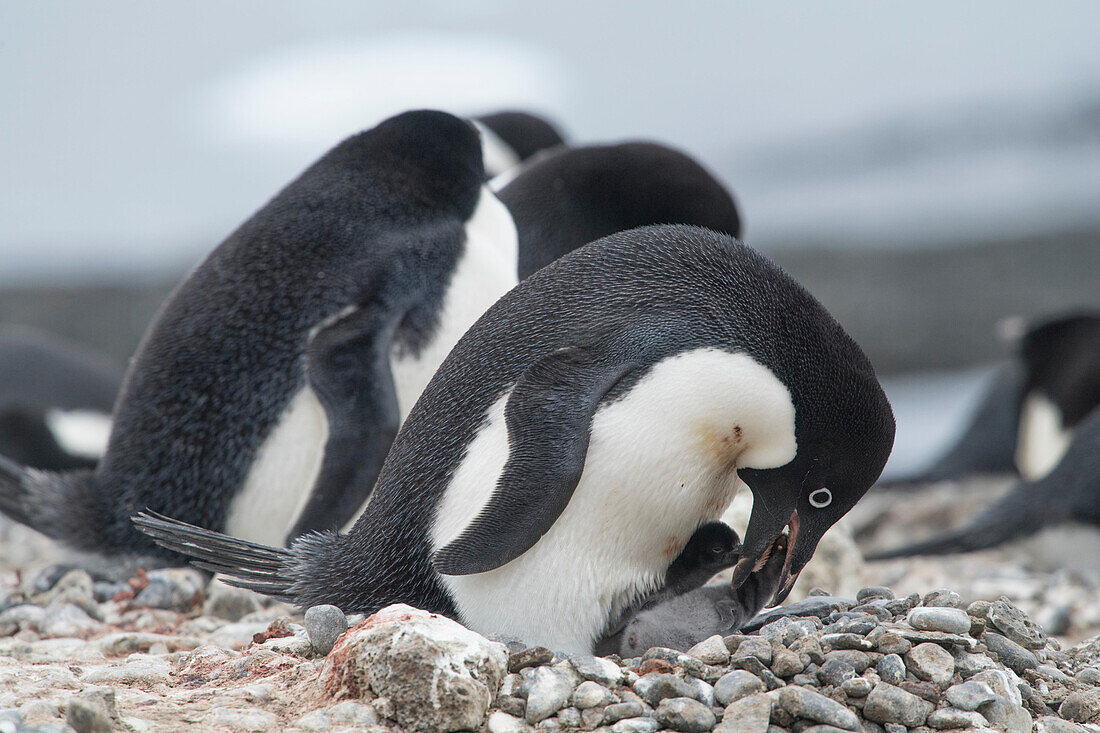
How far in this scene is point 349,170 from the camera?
112 inches

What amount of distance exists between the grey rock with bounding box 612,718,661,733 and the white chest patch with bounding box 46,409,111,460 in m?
3.54

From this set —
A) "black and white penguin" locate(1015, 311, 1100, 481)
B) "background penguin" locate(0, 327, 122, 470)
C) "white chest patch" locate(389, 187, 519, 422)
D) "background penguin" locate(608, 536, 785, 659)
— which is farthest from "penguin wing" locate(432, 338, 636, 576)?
"black and white penguin" locate(1015, 311, 1100, 481)

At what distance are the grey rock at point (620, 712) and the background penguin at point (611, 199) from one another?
5.29 feet

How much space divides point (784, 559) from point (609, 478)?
1.21 feet

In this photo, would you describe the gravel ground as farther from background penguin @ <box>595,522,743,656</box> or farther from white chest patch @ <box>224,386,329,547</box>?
white chest patch @ <box>224,386,329,547</box>

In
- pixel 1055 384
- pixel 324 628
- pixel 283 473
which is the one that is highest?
pixel 283 473

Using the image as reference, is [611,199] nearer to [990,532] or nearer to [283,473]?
[283,473]

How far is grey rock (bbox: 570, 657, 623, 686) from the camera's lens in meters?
1.66

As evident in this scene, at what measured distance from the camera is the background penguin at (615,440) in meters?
1.88

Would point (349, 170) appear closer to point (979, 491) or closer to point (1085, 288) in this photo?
point (979, 491)

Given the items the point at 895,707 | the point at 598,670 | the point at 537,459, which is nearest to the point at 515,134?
the point at 537,459

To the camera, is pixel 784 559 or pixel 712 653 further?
pixel 784 559

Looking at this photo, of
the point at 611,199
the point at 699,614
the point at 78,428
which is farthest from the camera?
the point at 78,428

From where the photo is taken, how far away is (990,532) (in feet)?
12.7
